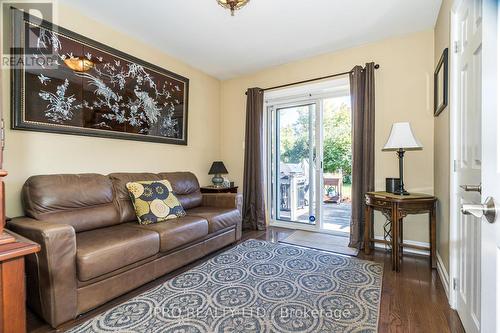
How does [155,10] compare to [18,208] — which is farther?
[155,10]

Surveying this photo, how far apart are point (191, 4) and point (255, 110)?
1780mm

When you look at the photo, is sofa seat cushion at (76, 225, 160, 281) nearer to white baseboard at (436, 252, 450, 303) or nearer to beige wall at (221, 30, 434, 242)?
white baseboard at (436, 252, 450, 303)

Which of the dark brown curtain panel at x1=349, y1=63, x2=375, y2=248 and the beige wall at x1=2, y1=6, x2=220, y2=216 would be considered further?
the dark brown curtain panel at x1=349, y1=63, x2=375, y2=248

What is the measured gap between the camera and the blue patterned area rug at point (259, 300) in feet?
5.15

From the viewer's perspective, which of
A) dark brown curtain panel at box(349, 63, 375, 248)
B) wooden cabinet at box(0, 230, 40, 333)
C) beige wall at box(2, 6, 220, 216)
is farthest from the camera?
dark brown curtain panel at box(349, 63, 375, 248)

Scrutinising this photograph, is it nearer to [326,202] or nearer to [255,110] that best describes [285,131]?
[255,110]

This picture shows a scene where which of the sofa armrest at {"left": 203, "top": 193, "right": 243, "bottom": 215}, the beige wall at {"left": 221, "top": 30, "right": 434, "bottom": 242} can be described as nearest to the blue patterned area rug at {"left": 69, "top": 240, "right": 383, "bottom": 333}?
the sofa armrest at {"left": 203, "top": 193, "right": 243, "bottom": 215}

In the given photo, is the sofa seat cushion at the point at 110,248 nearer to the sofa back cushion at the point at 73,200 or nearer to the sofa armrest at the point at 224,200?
the sofa back cushion at the point at 73,200

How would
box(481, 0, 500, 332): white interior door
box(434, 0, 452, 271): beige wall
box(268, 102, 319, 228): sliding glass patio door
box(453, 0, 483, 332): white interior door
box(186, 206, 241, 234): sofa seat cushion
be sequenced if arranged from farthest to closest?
box(268, 102, 319, 228): sliding glass patio door, box(186, 206, 241, 234): sofa seat cushion, box(434, 0, 452, 271): beige wall, box(453, 0, 483, 332): white interior door, box(481, 0, 500, 332): white interior door

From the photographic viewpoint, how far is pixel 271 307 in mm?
1759

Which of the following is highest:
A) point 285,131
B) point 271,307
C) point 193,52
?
point 193,52

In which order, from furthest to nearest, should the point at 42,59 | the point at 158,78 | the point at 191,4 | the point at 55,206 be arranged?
the point at 158,78, the point at 191,4, the point at 42,59, the point at 55,206

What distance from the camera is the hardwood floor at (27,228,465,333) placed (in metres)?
1.56

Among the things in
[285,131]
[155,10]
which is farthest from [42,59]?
[285,131]
